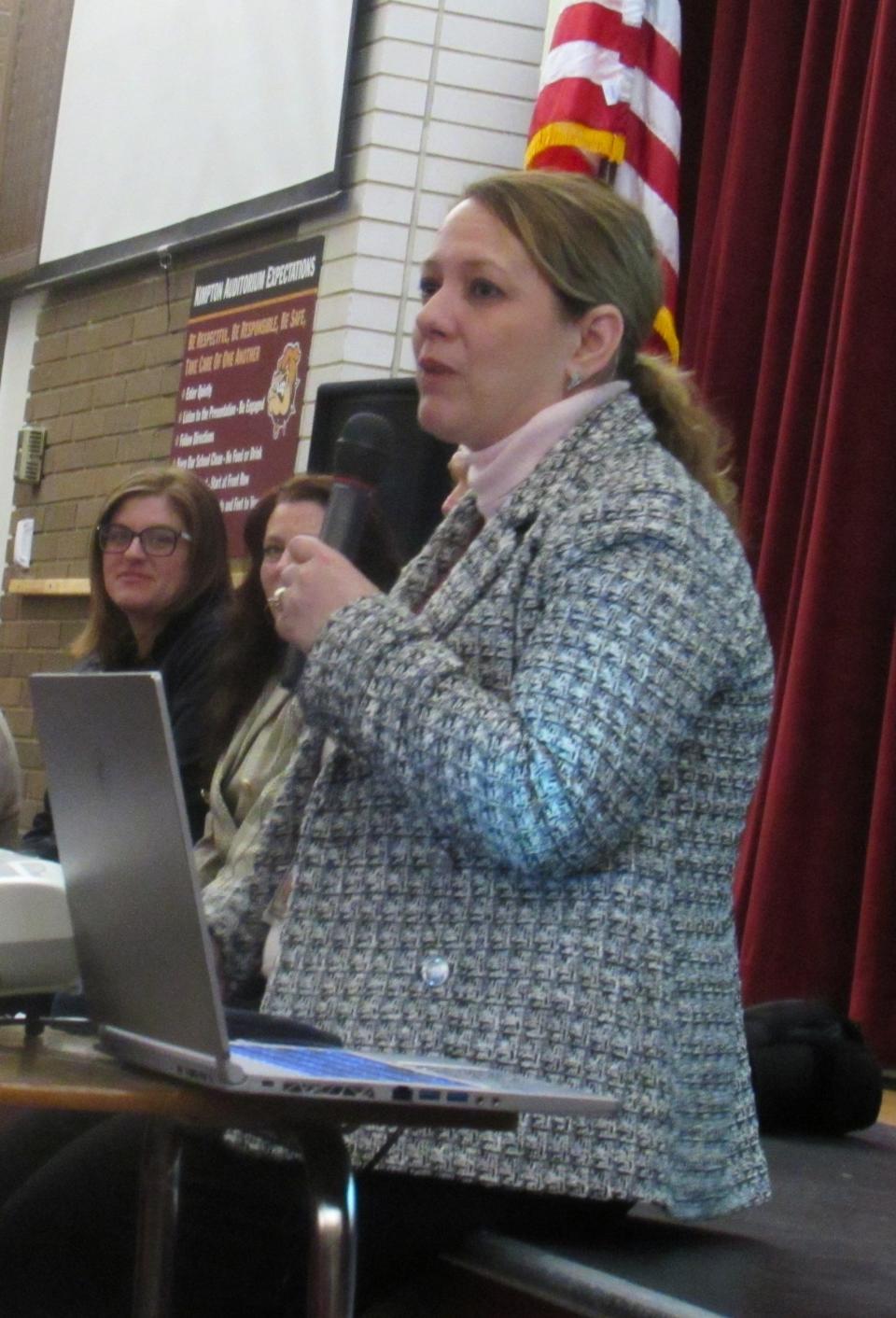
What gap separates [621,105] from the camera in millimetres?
3855

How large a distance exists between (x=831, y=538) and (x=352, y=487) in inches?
76.8

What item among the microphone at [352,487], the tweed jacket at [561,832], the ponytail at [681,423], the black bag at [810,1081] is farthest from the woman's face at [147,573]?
the tweed jacket at [561,832]

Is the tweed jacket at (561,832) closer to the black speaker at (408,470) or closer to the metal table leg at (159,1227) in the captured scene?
the metal table leg at (159,1227)

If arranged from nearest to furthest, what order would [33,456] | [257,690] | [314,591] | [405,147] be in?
[314,591] < [257,690] < [405,147] < [33,456]

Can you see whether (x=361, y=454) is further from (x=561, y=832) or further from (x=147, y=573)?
(x=147, y=573)

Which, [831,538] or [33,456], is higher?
[33,456]

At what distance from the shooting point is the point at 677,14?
390cm

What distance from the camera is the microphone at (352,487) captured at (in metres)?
1.53

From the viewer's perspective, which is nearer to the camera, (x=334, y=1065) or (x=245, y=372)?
(x=334, y=1065)

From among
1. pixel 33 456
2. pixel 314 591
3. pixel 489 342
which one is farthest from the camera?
pixel 33 456

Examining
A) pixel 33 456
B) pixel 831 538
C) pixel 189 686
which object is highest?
pixel 33 456

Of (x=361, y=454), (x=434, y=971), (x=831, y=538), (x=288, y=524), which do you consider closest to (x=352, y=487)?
(x=361, y=454)

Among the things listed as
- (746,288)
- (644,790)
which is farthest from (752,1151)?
(746,288)

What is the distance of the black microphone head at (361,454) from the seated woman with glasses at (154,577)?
1.48m
